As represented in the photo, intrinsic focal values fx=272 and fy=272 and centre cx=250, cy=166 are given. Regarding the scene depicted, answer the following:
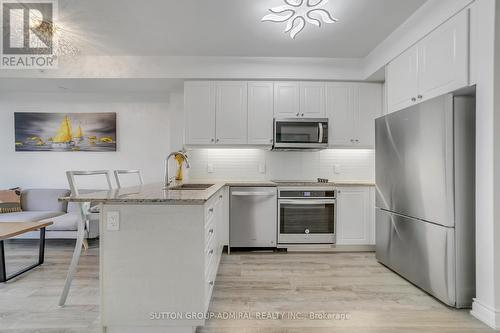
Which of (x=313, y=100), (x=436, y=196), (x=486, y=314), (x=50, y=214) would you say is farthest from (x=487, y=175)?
(x=50, y=214)

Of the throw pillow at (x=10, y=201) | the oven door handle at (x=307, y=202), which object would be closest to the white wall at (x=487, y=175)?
the oven door handle at (x=307, y=202)

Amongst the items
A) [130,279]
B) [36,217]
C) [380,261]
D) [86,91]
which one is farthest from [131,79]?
[380,261]

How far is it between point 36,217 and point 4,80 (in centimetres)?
195

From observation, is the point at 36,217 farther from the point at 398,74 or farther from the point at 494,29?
the point at 494,29

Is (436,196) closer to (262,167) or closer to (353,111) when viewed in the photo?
(353,111)

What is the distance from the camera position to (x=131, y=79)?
3.65 metres

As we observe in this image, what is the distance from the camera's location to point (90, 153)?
440 cm

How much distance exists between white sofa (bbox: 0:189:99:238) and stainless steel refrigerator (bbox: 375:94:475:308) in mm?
3615

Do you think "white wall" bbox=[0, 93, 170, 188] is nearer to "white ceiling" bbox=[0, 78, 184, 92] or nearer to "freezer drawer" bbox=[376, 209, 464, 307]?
"white ceiling" bbox=[0, 78, 184, 92]

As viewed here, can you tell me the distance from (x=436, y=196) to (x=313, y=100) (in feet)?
6.77

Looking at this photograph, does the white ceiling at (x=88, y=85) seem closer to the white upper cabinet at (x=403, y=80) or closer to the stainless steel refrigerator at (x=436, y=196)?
the white upper cabinet at (x=403, y=80)

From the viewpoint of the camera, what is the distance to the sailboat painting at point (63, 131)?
14.3 feet

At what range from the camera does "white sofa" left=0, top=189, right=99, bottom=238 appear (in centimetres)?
360

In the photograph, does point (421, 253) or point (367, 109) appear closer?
point (421, 253)
